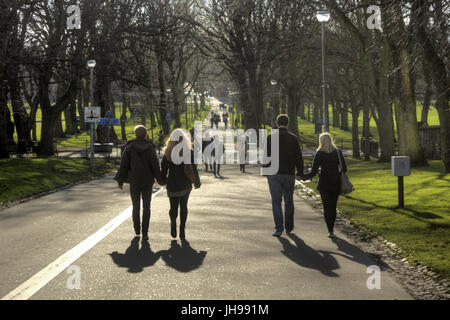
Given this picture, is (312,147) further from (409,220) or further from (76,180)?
(409,220)

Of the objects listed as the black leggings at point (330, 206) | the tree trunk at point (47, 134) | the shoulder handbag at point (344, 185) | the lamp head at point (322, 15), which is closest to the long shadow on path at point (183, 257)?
the black leggings at point (330, 206)

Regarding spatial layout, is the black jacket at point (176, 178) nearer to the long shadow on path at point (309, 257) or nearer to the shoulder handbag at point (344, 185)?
the long shadow on path at point (309, 257)

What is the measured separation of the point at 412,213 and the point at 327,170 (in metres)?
3.41

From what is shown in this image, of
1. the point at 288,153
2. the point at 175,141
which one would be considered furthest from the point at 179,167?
the point at 288,153

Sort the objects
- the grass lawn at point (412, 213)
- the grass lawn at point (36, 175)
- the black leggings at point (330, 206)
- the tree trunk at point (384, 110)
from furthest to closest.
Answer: the tree trunk at point (384, 110), the grass lawn at point (36, 175), the black leggings at point (330, 206), the grass lawn at point (412, 213)

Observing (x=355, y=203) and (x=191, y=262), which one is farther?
(x=355, y=203)

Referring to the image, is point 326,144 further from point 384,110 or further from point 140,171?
point 384,110

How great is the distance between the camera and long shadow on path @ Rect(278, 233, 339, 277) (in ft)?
25.8

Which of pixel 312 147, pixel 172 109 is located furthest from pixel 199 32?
pixel 172 109

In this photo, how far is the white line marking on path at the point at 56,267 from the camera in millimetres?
6551

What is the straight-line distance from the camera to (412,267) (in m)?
8.23

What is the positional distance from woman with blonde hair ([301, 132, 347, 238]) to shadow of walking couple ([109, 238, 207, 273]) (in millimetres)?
2401

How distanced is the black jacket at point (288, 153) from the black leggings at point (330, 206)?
606 mm

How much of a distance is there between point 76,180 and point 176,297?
18.3m
